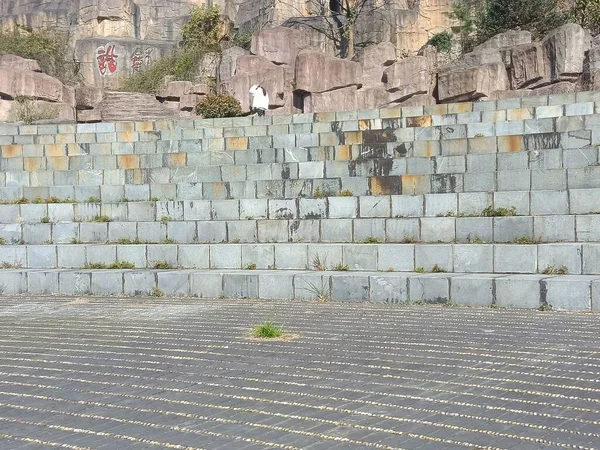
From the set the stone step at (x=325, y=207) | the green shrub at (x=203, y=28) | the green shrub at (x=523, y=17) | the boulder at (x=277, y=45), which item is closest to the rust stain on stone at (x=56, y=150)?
the stone step at (x=325, y=207)

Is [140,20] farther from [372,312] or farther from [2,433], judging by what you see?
[2,433]

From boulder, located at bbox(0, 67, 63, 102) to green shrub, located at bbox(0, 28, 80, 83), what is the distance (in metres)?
5.60

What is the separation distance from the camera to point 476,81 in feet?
61.2

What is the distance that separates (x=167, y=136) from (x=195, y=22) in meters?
15.5

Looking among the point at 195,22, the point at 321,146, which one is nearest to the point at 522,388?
the point at 321,146

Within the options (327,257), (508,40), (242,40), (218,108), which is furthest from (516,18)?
(327,257)

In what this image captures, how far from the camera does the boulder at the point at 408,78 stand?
66.9 feet

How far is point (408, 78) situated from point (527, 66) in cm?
325

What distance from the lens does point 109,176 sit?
41.9 feet

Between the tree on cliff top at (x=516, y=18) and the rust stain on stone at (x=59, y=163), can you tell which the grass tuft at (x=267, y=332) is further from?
the tree on cliff top at (x=516, y=18)

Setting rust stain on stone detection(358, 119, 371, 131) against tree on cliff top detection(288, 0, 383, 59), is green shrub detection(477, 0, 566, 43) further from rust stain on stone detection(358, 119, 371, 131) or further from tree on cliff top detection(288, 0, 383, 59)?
rust stain on stone detection(358, 119, 371, 131)

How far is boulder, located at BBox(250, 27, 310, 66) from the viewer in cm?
2250

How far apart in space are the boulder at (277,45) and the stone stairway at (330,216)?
9027 mm

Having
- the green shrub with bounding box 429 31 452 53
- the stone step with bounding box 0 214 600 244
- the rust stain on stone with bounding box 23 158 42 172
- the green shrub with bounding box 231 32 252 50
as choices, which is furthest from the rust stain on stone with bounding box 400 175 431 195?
the green shrub with bounding box 231 32 252 50
